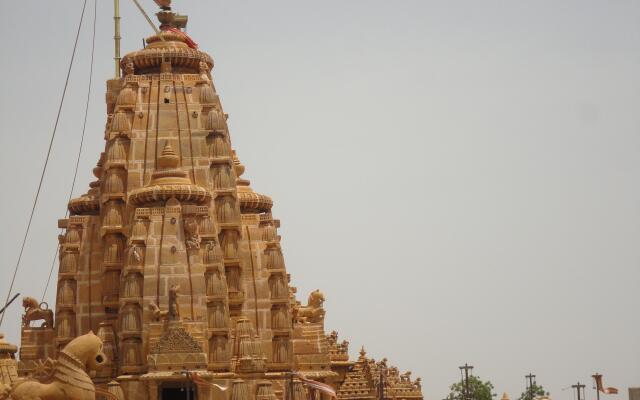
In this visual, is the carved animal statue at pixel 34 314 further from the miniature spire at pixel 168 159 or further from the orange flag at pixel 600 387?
the orange flag at pixel 600 387

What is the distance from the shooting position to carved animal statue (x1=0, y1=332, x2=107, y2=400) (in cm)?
6669

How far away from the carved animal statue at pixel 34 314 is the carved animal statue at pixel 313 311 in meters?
14.5

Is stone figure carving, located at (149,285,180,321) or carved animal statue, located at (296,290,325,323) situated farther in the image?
carved animal statue, located at (296,290,325,323)

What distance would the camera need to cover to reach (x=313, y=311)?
320 ft

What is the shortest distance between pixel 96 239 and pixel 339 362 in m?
20.8

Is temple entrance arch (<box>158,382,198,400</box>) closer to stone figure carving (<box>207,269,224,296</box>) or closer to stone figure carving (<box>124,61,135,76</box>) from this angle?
stone figure carving (<box>207,269,224,296</box>)

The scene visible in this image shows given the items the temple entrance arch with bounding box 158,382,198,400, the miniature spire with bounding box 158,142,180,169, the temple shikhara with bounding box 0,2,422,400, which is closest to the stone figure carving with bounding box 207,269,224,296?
the temple shikhara with bounding box 0,2,422,400

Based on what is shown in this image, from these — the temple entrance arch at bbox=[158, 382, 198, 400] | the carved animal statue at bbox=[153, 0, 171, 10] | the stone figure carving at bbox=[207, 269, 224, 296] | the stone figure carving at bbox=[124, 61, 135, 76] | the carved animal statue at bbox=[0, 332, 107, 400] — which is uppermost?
the carved animal statue at bbox=[153, 0, 171, 10]

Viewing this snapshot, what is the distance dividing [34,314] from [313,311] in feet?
53.2

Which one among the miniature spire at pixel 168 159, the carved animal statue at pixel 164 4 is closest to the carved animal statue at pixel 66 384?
the miniature spire at pixel 168 159

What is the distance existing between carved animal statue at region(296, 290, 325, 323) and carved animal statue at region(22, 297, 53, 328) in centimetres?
1452

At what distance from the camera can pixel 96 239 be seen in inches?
3563

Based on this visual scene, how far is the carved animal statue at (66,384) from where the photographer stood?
66.7 metres

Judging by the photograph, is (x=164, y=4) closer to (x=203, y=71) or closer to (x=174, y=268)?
(x=203, y=71)
